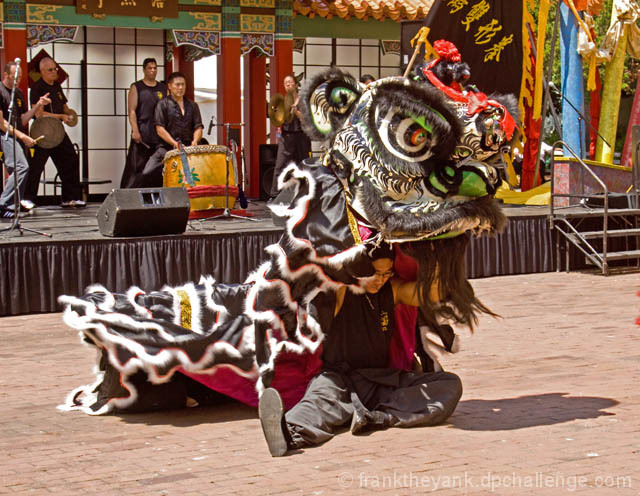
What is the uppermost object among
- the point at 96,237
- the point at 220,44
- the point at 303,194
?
the point at 220,44

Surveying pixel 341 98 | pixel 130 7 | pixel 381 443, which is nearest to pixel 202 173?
pixel 130 7

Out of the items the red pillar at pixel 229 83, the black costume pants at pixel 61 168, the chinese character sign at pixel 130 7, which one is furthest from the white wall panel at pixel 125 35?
the black costume pants at pixel 61 168

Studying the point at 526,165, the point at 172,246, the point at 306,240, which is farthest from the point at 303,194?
the point at 526,165

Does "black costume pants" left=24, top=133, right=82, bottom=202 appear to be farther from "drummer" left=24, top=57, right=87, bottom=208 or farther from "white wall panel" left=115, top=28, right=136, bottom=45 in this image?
"white wall panel" left=115, top=28, right=136, bottom=45

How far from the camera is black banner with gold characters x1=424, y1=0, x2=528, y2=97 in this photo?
Result: 40.2ft

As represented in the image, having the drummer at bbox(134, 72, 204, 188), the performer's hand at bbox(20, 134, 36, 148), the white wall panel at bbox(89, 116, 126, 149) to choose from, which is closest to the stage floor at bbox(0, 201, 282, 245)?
the performer's hand at bbox(20, 134, 36, 148)

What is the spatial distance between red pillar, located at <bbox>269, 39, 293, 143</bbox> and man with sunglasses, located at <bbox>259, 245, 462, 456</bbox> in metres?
11.2

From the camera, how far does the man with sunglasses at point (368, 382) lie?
4.97 metres

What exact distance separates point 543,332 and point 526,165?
660 cm

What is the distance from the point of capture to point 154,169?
12.4 metres

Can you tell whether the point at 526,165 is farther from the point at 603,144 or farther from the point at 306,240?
the point at 306,240

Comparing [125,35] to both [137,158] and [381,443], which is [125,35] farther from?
[381,443]

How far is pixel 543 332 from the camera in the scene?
26.6 ft

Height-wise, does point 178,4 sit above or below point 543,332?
above
